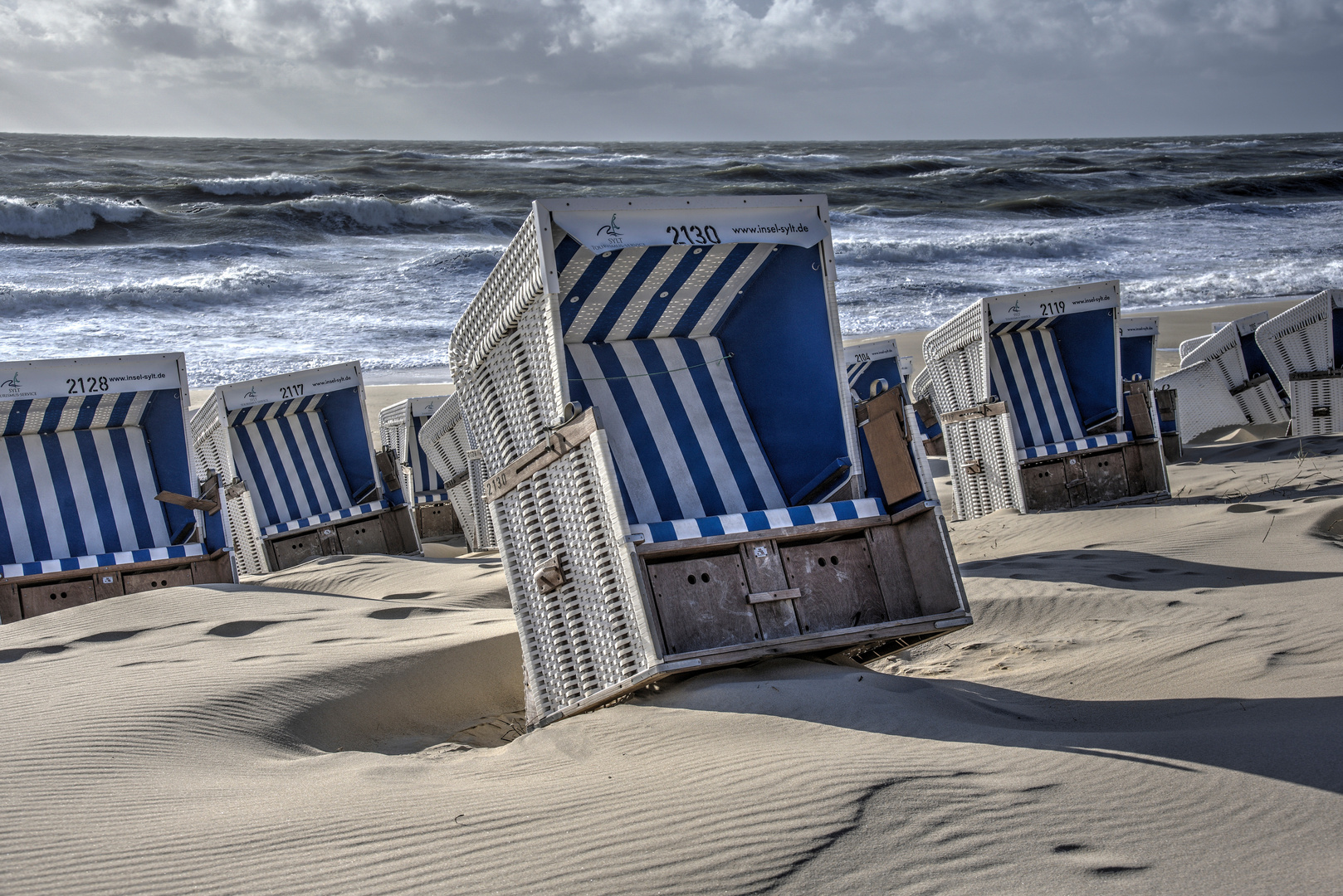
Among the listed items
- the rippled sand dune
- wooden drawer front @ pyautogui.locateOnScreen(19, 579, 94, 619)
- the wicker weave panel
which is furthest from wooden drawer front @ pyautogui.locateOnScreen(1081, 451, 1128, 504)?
wooden drawer front @ pyautogui.locateOnScreen(19, 579, 94, 619)

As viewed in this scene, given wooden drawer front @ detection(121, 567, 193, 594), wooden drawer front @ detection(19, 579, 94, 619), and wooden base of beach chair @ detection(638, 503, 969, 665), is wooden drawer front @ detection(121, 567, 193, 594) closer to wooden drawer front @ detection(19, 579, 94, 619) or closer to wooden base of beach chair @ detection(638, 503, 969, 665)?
wooden drawer front @ detection(19, 579, 94, 619)

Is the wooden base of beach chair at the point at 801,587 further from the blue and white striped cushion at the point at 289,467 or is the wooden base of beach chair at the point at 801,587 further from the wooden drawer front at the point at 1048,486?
the blue and white striped cushion at the point at 289,467

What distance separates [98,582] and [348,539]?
329 cm

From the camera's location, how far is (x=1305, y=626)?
14.0ft

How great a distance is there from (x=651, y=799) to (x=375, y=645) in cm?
309

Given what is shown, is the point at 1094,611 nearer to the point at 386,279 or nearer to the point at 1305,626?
the point at 1305,626

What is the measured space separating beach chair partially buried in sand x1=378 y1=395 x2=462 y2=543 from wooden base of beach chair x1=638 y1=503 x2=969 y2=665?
29.1 feet

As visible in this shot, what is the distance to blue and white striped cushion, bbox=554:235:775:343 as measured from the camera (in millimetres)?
4668

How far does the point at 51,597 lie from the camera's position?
7.22 metres

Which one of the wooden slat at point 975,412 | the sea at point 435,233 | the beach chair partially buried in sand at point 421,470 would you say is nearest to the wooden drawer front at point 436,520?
the beach chair partially buried in sand at point 421,470

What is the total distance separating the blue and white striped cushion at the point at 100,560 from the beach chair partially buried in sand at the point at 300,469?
7.77ft

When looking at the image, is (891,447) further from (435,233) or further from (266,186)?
(266,186)

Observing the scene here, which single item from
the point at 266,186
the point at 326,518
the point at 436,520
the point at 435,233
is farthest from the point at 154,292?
the point at 326,518

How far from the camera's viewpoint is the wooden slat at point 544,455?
3.72 metres
